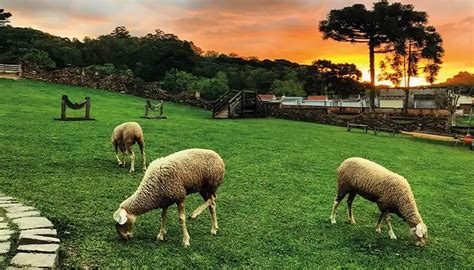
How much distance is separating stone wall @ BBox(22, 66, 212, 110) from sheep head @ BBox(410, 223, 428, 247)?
1256 inches

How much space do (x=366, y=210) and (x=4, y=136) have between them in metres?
11.8

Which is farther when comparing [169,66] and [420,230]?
[169,66]

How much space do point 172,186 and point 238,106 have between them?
28.0m

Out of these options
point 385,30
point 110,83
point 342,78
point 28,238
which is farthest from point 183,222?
point 342,78

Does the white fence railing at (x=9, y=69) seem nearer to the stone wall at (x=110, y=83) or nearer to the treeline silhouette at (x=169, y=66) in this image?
the stone wall at (x=110, y=83)

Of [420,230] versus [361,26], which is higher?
[361,26]

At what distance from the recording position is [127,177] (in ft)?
33.4

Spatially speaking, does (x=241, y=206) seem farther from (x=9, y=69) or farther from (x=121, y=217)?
(x=9, y=69)

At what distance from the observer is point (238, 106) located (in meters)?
34.1

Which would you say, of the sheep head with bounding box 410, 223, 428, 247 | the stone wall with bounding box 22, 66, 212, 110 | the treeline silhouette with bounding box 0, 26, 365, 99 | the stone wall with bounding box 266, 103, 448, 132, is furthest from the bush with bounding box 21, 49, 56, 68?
the sheep head with bounding box 410, 223, 428, 247

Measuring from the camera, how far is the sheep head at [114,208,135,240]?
19.7 ft

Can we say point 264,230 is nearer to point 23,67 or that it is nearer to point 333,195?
point 333,195

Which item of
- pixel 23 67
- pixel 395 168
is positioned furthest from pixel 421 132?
pixel 23 67

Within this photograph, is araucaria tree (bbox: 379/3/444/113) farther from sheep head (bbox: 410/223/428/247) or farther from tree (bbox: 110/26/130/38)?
tree (bbox: 110/26/130/38)
